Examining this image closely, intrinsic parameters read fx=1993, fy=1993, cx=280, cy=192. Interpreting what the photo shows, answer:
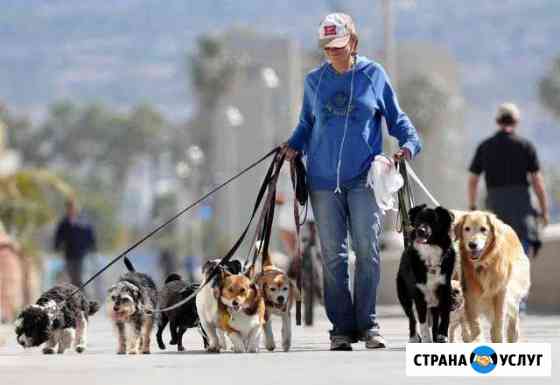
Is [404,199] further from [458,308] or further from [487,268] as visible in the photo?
[487,268]

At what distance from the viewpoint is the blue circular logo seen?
1030 centimetres

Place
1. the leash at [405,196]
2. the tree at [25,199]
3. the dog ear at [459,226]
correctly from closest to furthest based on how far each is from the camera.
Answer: the dog ear at [459,226] → the leash at [405,196] → the tree at [25,199]

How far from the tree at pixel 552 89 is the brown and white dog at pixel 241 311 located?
483 ft

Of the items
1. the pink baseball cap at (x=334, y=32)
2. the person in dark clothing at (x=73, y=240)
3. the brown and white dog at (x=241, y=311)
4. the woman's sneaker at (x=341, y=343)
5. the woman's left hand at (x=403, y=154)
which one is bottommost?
the person in dark clothing at (x=73, y=240)

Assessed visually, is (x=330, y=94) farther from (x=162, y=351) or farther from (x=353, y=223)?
(x=162, y=351)

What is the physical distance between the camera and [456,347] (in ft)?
34.5

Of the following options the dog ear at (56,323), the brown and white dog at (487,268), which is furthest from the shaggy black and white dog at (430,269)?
the dog ear at (56,323)

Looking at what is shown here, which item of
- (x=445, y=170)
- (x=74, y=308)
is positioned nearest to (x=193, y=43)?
(x=445, y=170)

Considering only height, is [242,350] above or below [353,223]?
below

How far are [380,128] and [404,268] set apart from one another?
3.98ft

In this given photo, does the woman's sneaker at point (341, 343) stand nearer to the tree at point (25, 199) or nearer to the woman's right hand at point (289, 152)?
the woman's right hand at point (289, 152)

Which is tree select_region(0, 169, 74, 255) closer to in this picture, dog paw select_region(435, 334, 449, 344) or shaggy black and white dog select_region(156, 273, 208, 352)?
shaggy black and white dog select_region(156, 273, 208, 352)

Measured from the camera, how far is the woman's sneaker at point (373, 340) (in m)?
13.1

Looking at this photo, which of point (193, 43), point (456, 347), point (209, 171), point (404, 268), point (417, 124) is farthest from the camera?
point (209, 171)
